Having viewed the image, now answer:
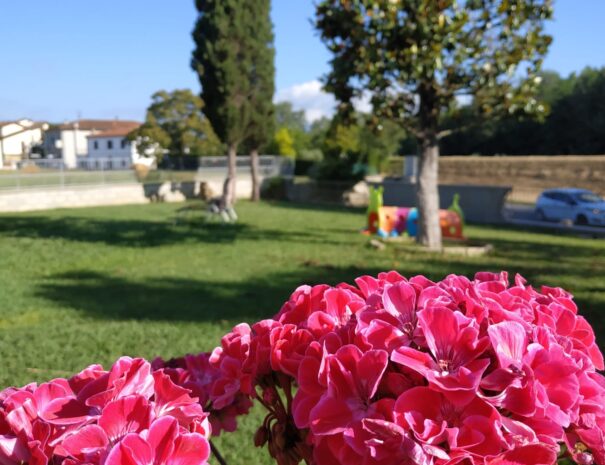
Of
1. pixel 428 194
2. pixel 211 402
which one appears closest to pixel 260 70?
pixel 428 194

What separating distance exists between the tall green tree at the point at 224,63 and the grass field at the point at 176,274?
8432mm

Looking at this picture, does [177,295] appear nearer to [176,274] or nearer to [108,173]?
[176,274]

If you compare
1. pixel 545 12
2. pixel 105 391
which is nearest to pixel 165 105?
pixel 545 12

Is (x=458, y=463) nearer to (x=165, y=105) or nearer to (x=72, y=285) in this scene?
(x=72, y=285)

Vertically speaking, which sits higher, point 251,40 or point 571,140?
point 251,40

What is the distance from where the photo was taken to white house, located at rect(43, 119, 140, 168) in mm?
6493

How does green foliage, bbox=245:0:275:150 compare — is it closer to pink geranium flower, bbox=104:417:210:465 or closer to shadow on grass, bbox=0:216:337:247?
shadow on grass, bbox=0:216:337:247

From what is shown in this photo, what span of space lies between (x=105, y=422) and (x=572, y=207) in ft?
67.6

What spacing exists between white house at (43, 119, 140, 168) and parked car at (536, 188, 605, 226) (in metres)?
14.5

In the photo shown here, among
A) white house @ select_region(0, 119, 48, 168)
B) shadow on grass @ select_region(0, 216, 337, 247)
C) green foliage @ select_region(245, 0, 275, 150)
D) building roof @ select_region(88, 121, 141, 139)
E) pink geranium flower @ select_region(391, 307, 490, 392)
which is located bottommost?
shadow on grass @ select_region(0, 216, 337, 247)

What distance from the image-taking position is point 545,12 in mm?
11086

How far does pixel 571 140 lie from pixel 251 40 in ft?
81.6

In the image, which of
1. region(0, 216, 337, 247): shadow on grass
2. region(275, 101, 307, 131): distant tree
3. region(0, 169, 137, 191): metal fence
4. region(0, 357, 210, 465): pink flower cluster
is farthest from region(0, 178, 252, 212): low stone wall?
Result: region(275, 101, 307, 131): distant tree

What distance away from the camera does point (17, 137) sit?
3.90 meters
